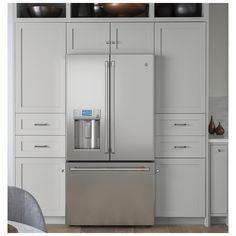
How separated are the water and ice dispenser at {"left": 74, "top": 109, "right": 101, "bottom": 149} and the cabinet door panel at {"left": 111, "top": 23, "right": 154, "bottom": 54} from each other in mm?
602

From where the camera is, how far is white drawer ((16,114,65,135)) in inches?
174

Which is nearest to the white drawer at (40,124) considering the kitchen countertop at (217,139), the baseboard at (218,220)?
the kitchen countertop at (217,139)

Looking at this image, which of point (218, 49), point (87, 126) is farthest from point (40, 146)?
point (218, 49)

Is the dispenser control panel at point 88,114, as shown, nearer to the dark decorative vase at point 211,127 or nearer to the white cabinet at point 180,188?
the white cabinet at point 180,188

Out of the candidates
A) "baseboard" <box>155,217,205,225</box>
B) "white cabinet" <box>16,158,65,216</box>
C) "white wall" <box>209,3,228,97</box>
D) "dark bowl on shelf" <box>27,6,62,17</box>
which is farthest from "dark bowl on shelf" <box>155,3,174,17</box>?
"baseboard" <box>155,217,205,225</box>

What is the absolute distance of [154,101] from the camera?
439cm

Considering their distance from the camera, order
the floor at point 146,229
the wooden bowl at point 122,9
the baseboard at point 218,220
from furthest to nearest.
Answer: the baseboard at point 218,220, the wooden bowl at point 122,9, the floor at point 146,229

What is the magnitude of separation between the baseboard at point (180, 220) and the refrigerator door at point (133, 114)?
60 centimetres

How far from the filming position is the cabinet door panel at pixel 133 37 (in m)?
4.41

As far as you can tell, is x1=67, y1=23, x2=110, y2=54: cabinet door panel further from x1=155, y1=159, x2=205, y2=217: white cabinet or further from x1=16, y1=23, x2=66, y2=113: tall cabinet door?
x1=155, y1=159, x2=205, y2=217: white cabinet
